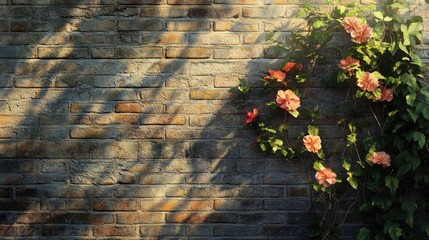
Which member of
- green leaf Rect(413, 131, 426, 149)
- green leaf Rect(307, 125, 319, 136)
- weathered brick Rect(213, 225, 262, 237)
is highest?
green leaf Rect(307, 125, 319, 136)

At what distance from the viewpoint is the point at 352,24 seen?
9.28 ft

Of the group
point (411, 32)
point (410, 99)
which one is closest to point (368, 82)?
point (410, 99)

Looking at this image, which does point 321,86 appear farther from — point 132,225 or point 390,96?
point 132,225

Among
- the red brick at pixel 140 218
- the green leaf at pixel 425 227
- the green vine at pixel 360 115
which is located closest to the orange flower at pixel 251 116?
the green vine at pixel 360 115

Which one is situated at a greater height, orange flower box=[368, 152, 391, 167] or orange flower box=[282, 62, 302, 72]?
orange flower box=[282, 62, 302, 72]

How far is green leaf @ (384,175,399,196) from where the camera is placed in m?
2.79

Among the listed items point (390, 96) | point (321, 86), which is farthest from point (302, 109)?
point (390, 96)

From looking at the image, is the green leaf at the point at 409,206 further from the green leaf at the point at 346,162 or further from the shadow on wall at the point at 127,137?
the shadow on wall at the point at 127,137

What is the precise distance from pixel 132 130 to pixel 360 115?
1.33 meters

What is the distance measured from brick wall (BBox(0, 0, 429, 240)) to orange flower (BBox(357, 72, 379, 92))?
0.39 metres

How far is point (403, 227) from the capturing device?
286cm

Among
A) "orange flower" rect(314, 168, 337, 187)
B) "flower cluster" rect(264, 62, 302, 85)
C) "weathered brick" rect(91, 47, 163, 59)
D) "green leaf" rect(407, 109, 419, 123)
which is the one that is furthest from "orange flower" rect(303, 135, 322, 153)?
"weathered brick" rect(91, 47, 163, 59)

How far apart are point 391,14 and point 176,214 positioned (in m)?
1.69

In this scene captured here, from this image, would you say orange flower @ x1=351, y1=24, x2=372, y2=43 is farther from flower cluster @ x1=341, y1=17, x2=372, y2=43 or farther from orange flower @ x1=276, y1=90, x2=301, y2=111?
orange flower @ x1=276, y1=90, x2=301, y2=111
